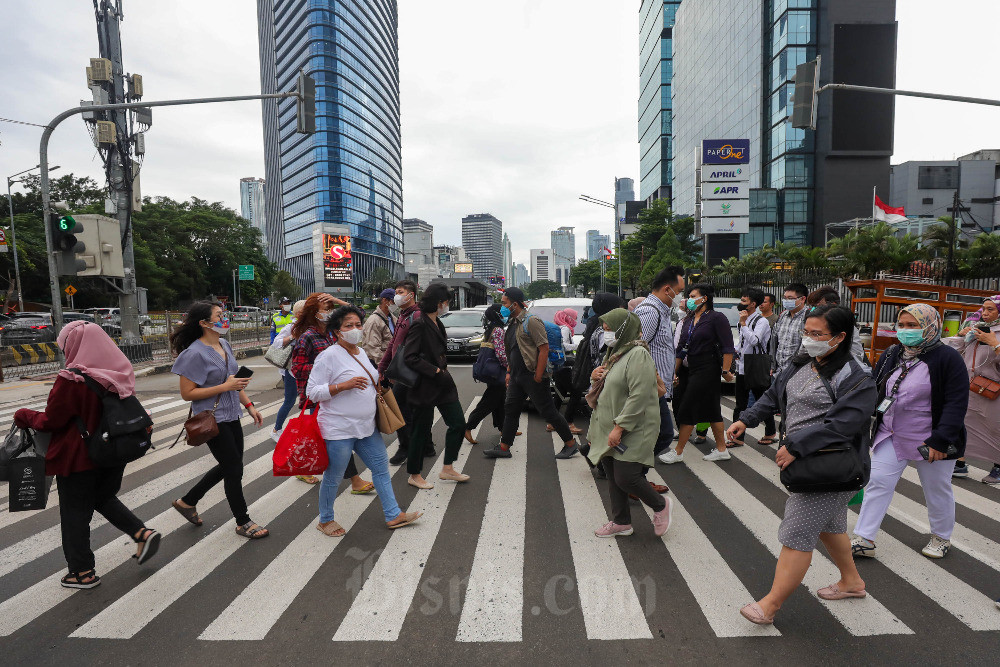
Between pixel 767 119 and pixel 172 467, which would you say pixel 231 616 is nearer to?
pixel 172 467

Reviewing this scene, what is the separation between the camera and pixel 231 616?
2969 mm

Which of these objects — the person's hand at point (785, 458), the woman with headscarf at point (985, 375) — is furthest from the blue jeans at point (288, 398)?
the woman with headscarf at point (985, 375)

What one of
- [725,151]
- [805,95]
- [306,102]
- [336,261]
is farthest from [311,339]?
[336,261]

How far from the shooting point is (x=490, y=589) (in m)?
3.20

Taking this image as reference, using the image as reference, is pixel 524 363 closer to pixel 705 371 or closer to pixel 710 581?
pixel 705 371

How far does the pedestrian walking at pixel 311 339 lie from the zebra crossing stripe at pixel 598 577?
6.35ft

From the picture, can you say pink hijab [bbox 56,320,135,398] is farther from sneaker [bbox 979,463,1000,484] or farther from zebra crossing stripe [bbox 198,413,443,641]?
sneaker [bbox 979,463,1000,484]

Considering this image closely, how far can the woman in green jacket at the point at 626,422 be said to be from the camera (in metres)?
3.55

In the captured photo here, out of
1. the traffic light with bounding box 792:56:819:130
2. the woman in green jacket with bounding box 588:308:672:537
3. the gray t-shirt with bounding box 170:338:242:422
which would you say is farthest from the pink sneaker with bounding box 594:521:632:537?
the traffic light with bounding box 792:56:819:130

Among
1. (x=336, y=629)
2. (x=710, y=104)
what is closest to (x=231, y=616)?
(x=336, y=629)

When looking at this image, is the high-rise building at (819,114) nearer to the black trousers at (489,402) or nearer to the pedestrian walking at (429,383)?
the black trousers at (489,402)

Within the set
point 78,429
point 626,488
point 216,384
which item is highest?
point 216,384

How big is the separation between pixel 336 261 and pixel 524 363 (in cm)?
6871

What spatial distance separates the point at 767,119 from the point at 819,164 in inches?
240
